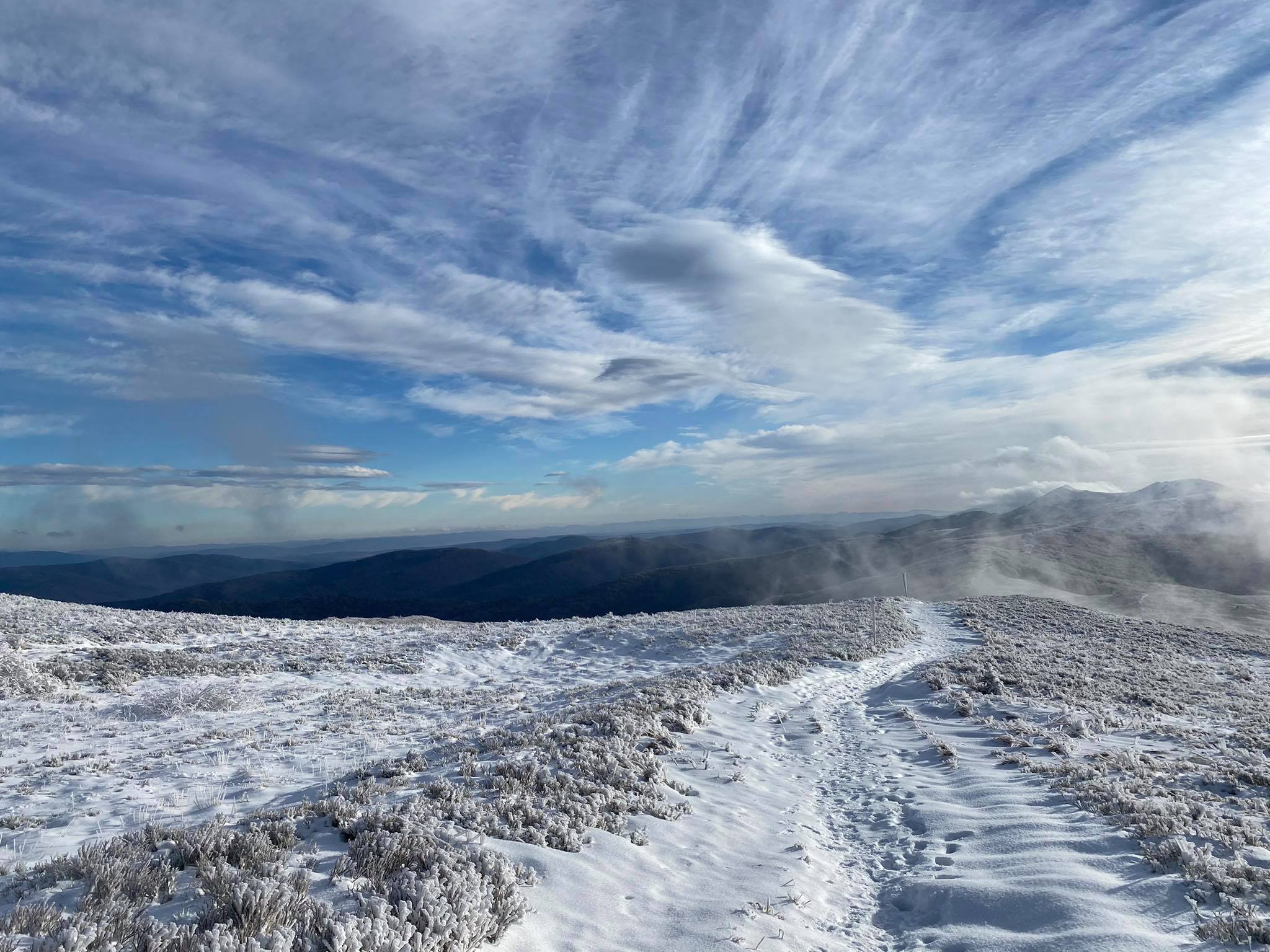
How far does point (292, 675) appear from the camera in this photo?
20.9 metres

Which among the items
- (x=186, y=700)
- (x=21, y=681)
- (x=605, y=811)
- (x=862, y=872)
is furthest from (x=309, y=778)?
(x=21, y=681)

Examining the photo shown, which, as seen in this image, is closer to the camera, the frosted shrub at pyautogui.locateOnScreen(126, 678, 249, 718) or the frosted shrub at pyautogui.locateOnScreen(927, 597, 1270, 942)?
the frosted shrub at pyautogui.locateOnScreen(927, 597, 1270, 942)

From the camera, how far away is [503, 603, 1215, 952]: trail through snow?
541 cm

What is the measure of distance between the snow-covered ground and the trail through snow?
4 cm

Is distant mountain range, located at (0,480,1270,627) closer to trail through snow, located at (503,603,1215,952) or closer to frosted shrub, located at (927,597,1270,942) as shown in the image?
frosted shrub, located at (927,597,1270,942)

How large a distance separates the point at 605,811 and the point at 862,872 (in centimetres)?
313

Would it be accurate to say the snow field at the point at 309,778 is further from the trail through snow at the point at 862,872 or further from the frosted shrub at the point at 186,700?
the trail through snow at the point at 862,872

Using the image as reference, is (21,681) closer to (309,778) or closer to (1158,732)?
(309,778)

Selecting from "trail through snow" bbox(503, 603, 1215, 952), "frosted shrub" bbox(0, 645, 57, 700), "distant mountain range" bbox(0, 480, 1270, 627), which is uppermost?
"frosted shrub" bbox(0, 645, 57, 700)

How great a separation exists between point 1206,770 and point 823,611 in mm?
29291

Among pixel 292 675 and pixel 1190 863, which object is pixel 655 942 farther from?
pixel 292 675

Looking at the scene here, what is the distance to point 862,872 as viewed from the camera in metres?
7.30

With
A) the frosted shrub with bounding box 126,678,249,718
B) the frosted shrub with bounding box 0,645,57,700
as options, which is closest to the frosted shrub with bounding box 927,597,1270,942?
the frosted shrub with bounding box 126,678,249,718

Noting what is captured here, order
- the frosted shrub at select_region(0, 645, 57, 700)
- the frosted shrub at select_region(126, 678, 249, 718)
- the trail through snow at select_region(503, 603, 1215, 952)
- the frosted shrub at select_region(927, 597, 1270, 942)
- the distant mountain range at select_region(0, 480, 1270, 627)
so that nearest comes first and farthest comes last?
the trail through snow at select_region(503, 603, 1215, 952)
the frosted shrub at select_region(927, 597, 1270, 942)
the frosted shrub at select_region(126, 678, 249, 718)
the frosted shrub at select_region(0, 645, 57, 700)
the distant mountain range at select_region(0, 480, 1270, 627)
